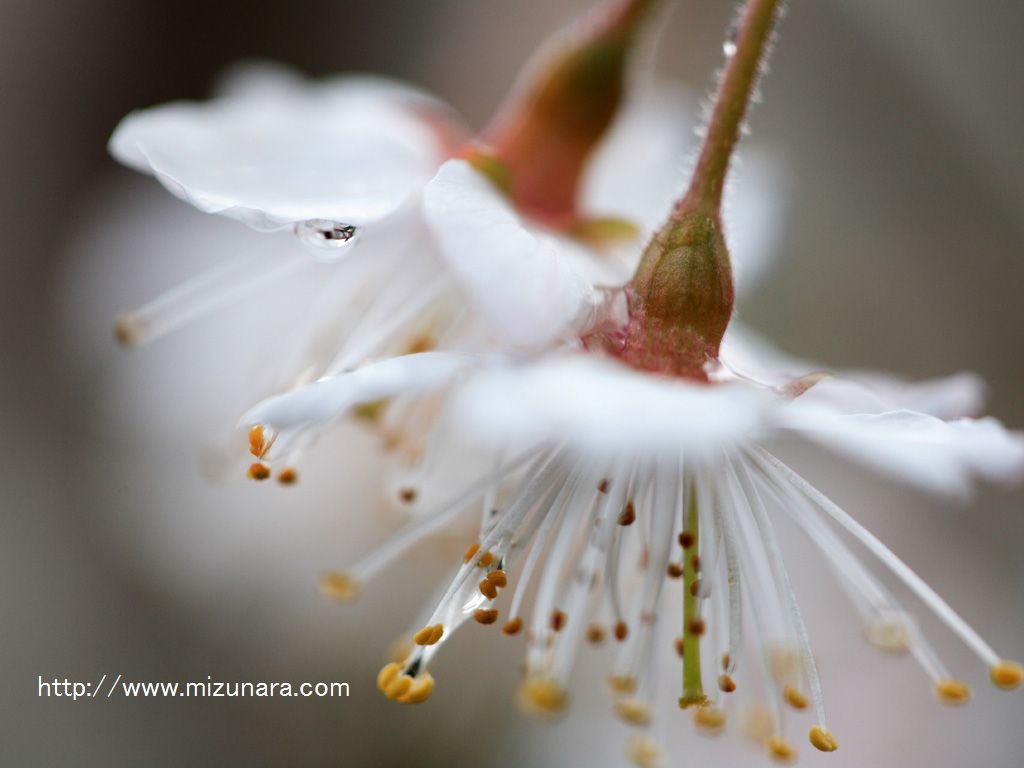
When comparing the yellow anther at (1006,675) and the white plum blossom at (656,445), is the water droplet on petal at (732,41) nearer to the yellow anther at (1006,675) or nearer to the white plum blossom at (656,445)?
the white plum blossom at (656,445)

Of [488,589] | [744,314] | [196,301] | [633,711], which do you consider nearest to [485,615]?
[488,589]

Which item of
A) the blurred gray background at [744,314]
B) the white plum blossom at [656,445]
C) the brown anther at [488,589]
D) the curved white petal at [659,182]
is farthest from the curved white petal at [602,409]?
the blurred gray background at [744,314]

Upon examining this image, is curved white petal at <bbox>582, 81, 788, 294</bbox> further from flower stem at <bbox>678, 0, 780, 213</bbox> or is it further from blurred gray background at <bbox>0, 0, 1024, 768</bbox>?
blurred gray background at <bbox>0, 0, 1024, 768</bbox>

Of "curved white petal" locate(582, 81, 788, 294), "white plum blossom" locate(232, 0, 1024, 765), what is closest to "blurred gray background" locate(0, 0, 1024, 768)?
"curved white petal" locate(582, 81, 788, 294)

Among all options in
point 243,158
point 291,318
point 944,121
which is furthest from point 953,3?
point 243,158

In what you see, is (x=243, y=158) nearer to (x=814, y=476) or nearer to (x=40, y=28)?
(x=814, y=476)

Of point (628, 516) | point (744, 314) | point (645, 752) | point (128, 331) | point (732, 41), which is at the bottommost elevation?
point (645, 752)

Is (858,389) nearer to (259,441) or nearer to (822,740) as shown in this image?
(822,740)
